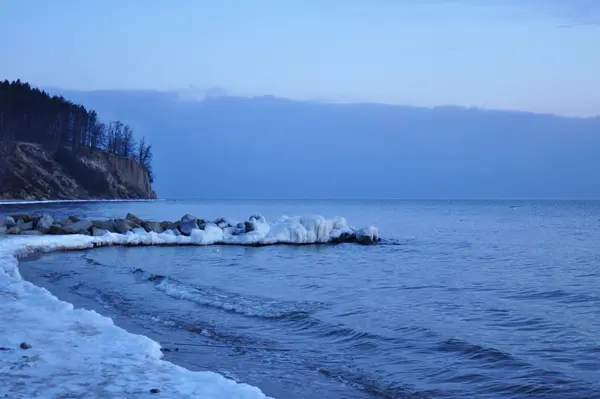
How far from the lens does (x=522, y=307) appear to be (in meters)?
13.6

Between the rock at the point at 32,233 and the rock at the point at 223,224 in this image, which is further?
the rock at the point at 223,224

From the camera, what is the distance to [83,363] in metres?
7.18

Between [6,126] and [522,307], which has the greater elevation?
[6,126]

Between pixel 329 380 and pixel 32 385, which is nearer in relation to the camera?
pixel 32 385

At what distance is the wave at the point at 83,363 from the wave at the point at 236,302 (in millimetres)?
3999

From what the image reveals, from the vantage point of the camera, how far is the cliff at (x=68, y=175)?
84188 millimetres

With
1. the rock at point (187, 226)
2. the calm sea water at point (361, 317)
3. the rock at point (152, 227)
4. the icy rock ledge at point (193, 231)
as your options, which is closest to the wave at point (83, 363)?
the calm sea water at point (361, 317)

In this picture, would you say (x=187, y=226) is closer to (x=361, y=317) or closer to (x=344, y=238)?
(x=344, y=238)

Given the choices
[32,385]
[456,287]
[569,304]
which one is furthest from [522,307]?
[32,385]

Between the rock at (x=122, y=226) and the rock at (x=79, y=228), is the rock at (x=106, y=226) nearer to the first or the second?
the rock at (x=122, y=226)

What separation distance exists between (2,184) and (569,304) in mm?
81224

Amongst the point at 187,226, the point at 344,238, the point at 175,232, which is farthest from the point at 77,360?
the point at 344,238

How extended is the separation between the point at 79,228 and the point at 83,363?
24373 mm

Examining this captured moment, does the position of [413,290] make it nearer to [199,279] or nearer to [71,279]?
[199,279]
